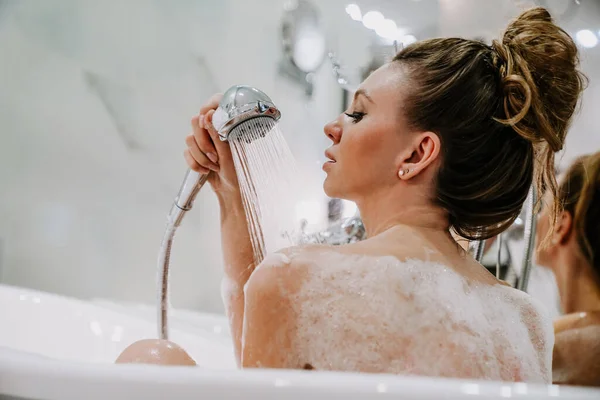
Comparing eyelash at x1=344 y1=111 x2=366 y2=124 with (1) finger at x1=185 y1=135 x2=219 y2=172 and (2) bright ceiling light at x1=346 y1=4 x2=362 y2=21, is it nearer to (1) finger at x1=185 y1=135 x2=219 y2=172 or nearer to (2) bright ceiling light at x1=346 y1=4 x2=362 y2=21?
(1) finger at x1=185 y1=135 x2=219 y2=172

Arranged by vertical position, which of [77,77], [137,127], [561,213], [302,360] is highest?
[77,77]

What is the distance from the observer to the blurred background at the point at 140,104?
176 centimetres

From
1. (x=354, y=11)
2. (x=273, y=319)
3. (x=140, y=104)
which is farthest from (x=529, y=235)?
(x=140, y=104)

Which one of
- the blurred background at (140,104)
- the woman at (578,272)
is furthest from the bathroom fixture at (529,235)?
the blurred background at (140,104)

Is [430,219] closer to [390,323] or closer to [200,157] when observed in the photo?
[390,323]

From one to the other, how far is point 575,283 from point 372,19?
2.90 ft

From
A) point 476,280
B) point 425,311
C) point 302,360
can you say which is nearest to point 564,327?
point 476,280

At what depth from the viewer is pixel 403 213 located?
917 millimetres

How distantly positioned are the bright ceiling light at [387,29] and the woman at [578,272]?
603 mm

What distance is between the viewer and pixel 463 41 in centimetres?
97

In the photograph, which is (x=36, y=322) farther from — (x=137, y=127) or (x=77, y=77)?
(x=77, y=77)

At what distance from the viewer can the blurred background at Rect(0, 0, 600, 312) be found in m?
1.76

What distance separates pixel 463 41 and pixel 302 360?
57cm

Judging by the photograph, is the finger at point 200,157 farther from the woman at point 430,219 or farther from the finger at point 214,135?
the woman at point 430,219
